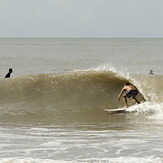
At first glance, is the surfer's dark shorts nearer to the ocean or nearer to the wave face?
the ocean

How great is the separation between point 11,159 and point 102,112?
7.42 m

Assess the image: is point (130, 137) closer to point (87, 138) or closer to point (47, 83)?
point (87, 138)

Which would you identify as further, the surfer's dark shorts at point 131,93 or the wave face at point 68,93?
the wave face at point 68,93

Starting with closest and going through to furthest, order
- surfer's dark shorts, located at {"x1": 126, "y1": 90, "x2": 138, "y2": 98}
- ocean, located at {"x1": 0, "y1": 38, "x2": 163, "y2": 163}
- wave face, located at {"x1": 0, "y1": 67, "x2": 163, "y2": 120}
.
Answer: ocean, located at {"x1": 0, "y1": 38, "x2": 163, "y2": 163}, surfer's dark shorts, located at {"x1": 126, "y1": 90, "x2": 138, "y2": 98}, wave face, located at {"x1": 0, "y1": 67, "x2": 163, "y2": 120}

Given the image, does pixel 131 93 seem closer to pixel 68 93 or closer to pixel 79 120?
pixel 79 120

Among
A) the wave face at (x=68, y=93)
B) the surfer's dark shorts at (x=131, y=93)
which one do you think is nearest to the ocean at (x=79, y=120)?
the wave face at (x=68, y=93)

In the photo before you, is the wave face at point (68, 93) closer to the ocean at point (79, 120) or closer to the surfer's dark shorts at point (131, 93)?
the ocean at point (79, 120)

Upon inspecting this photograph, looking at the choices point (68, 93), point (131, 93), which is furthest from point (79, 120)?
point (68, 93)

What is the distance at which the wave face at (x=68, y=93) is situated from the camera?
52.0 ft

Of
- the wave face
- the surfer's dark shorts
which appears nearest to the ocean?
the wave face

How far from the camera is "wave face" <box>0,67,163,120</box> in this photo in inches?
624

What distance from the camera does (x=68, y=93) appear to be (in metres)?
17.5

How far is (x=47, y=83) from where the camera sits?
59.7 feet

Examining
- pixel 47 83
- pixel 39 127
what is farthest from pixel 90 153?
pixel 47 83
